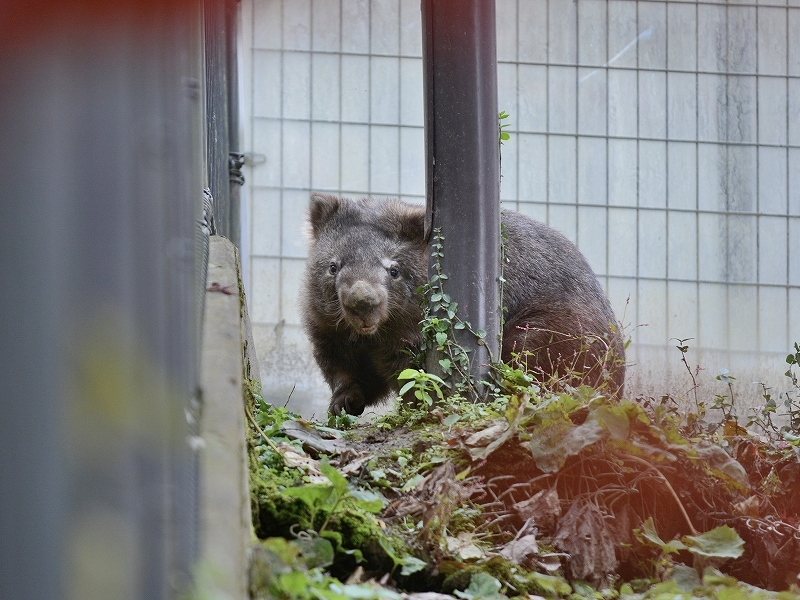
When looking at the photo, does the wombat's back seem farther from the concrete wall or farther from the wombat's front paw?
the concrete wall

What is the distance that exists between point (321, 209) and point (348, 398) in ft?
4.27

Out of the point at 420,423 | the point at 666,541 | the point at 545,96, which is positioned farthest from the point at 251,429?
the point at 545,96

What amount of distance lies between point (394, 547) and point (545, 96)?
667cm

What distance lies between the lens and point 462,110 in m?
4.49

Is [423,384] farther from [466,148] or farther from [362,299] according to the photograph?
[362,299]

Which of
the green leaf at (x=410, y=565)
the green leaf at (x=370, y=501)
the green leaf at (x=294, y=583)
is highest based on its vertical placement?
the green leaf at (x=294, y=583)

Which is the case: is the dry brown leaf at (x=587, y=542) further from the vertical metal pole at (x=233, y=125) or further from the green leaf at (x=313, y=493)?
the vertical metal pole at (x=233, y=125)

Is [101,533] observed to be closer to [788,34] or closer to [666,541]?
[666,541]

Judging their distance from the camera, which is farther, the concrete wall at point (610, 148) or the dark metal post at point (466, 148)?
the concrete wall at point (610, 148)

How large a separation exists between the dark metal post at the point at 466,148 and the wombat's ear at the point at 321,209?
5.90ft

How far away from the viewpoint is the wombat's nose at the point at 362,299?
554 centimetres

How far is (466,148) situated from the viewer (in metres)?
4.50

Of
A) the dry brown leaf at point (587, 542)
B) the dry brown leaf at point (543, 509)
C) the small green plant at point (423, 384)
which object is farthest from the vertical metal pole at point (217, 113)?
the dry brown leaf at point (587, 542)

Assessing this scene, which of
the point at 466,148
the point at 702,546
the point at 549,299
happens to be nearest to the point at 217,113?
the point at 466,148
